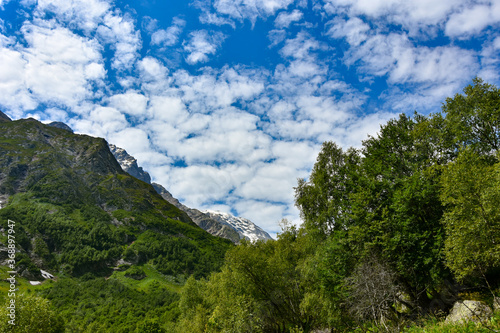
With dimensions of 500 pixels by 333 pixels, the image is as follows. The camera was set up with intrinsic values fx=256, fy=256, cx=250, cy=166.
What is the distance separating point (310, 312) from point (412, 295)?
40.9 feet

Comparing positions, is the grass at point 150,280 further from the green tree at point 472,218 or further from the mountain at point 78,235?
the green tree at point 472,218

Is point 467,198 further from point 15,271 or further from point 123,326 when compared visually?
point 15,271

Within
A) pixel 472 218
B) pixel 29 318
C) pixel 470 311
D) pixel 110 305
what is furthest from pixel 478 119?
pixel 110 305

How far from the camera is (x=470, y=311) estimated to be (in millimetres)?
20719

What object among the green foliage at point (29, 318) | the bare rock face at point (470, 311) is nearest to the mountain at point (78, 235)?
the green foliage at point (29, 318)

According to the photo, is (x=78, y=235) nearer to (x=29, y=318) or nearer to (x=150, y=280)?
(x=150, y=280)

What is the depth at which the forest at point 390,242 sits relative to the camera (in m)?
20.7

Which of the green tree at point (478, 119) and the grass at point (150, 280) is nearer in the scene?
the green tree at point (478, 119)

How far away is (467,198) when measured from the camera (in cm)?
2092

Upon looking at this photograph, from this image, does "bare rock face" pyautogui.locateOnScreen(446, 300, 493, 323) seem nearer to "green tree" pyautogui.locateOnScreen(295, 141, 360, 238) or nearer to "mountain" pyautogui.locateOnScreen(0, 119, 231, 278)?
"green tree" pyautogui.locateOnScreen(295, 141, 360, 238)

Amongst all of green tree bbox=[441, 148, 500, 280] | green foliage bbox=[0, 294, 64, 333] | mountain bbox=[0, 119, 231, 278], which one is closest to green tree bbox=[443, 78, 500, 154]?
green tree bbox=[441, 148, 500, 280]

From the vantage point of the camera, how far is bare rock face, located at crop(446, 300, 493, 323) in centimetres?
1888

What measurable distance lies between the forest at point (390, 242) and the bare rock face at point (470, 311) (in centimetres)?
139

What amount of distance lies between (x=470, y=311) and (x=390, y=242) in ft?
24.3
